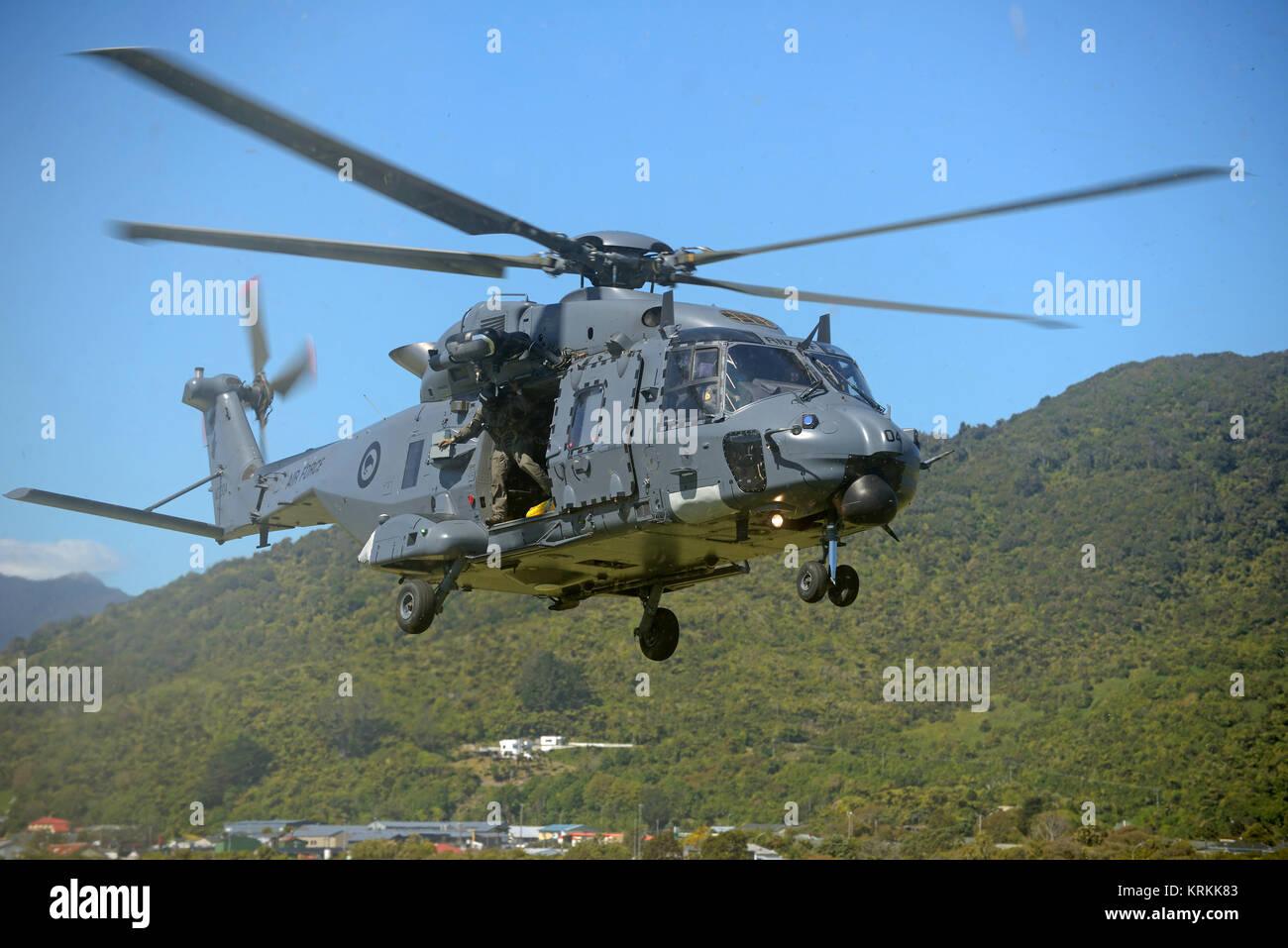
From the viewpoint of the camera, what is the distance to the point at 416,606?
1205 cm

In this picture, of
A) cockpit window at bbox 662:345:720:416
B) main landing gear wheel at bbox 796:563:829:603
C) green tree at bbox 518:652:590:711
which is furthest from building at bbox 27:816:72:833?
main landing gear wheel at bbox 796:563:829:603

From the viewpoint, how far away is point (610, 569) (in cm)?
1228

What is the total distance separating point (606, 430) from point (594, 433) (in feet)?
0.49

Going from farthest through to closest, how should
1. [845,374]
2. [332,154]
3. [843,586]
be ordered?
[845,374] → [843,586] → [332,154]

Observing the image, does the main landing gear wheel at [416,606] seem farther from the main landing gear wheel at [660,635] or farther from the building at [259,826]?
the building at [259,826]

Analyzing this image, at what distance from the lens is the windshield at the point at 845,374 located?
34.8ft

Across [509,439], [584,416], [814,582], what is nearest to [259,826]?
[509,439]

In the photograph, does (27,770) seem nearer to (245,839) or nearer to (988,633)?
(245,839)

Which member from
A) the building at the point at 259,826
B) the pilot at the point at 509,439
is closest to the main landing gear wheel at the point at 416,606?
the pilot at the point at 509,439

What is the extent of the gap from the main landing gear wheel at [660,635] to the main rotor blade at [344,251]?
3.75 metres

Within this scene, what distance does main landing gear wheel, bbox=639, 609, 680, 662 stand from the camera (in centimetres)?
1302

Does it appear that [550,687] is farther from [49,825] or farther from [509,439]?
[509,439]

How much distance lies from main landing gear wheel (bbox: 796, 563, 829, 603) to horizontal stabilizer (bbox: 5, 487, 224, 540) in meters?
8.03

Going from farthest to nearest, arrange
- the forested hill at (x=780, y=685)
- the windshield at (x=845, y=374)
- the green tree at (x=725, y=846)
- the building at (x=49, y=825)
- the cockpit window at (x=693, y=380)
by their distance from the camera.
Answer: the forested hill at (x=780, y=685) < the green tree at (x=725, y=846) < the building at (x=49, y=825) < the windshield at (x=845, y=374) < the cockpit window at (x=693, y=380)
